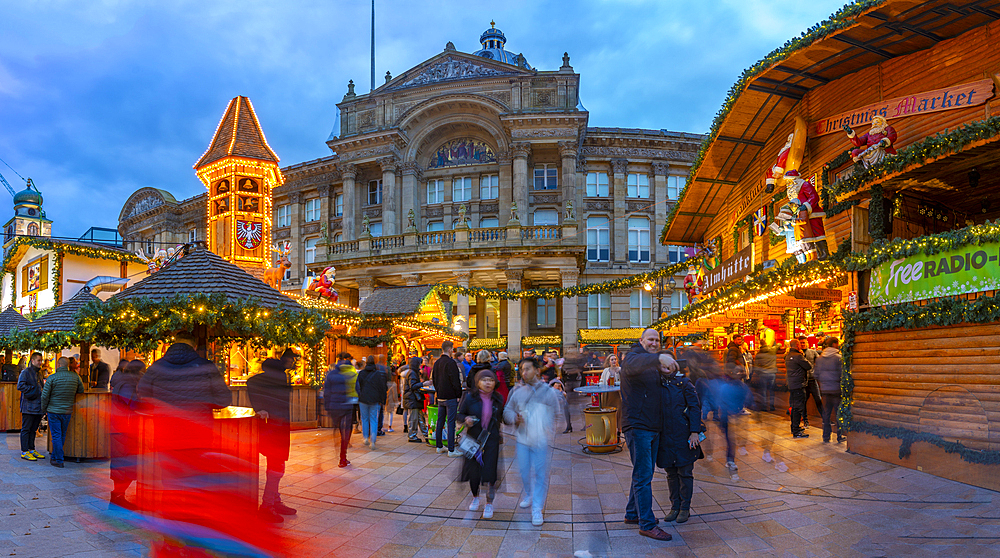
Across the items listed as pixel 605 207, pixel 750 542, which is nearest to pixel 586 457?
pixel 750 542

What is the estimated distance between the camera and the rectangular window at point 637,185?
3859cm

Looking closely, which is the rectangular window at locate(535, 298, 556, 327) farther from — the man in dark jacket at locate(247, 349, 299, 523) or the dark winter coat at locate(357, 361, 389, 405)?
the man in dark jacket at locate(247, 349, 299, 523)

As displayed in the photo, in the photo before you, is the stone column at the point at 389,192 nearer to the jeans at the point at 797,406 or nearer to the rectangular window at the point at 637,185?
the rectangular window at the point at 637,185

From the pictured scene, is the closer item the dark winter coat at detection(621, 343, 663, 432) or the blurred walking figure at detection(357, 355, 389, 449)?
the dark winter coat at detection(621, 343, 663, 432)

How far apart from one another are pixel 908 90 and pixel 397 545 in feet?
37.2

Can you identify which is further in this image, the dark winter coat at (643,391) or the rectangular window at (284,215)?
the rectangular window at (284,215)

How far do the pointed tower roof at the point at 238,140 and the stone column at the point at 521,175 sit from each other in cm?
1907

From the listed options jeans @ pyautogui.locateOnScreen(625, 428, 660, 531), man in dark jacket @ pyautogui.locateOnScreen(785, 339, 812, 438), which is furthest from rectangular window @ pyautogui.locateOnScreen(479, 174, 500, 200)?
jeans @ pyautogui.locateOnScreen(625, 428, 660, 531)

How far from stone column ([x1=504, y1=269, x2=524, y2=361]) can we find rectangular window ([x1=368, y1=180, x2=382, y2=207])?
13.5m

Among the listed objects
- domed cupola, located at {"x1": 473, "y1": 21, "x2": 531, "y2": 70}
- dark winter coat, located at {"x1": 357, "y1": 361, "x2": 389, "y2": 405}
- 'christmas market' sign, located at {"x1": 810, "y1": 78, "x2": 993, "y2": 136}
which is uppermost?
domed cupola, located at {"x1": 473, "y1": 21, "x2": 531, "y2": 70}

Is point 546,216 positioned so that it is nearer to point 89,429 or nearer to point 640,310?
point 640,310

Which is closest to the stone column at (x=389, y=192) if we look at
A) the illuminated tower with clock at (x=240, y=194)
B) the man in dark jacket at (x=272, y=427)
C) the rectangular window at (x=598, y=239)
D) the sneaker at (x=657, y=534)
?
the rectangular window at (x=598, y=239)

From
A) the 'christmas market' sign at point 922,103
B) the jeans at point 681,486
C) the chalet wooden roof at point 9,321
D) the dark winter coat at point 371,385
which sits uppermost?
the 'christmas market' sign at point 922,103

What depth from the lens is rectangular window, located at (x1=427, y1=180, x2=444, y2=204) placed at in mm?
38688
